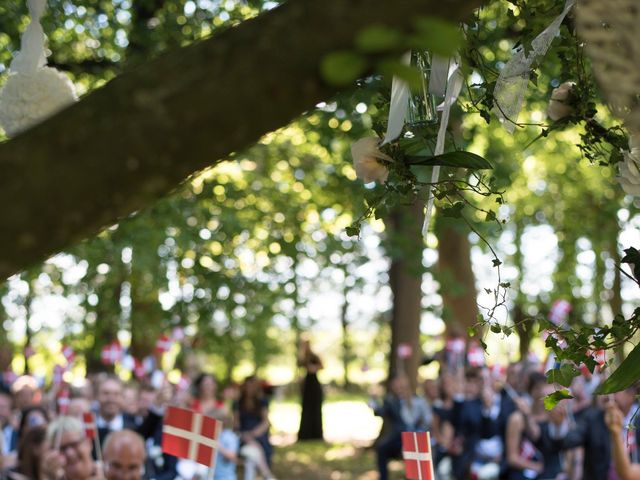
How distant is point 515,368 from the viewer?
12883 millimetres

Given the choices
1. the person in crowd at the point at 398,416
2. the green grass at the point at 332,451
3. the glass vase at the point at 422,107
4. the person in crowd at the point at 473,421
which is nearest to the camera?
the glass vase at the point at 422,107

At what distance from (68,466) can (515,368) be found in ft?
26.5

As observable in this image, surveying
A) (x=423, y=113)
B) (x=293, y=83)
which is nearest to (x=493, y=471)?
(x=423, y=113)

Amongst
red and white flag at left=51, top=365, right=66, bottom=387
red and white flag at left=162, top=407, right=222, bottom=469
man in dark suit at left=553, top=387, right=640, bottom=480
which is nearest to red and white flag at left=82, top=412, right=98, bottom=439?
red and white flag at left=162, top=407, right=222, bottom=469

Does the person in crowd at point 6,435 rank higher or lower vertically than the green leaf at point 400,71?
higher

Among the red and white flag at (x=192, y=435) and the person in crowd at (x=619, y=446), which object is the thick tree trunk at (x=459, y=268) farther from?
the red and white flag at (x=192, y=435)

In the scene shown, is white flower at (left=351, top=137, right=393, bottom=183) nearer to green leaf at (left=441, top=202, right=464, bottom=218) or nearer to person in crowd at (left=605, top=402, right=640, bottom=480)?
green leaf at (left=441, top=202, right=464, bottom=218)

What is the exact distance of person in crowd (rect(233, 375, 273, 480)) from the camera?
44.9 ft

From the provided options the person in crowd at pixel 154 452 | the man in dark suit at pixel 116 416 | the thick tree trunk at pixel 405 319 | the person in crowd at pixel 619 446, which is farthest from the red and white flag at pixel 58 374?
the person in crowd at pixel 619 446

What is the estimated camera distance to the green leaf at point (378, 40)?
4.17 feet

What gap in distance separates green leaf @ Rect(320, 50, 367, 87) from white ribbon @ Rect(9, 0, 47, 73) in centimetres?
164

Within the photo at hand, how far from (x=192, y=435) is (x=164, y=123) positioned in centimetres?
462

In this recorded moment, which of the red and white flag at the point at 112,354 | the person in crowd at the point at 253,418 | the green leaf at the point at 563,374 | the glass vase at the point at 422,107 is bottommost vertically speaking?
the green leaf at the point at 563,374

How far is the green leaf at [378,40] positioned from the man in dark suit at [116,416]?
8.68 m
